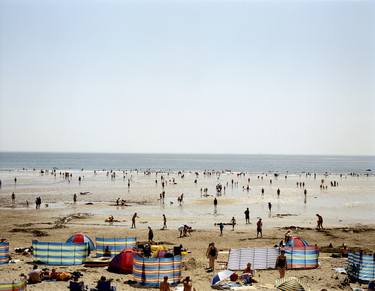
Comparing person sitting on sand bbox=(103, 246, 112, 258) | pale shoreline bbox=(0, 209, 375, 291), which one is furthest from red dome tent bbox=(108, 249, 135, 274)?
person sitting on sand bbox=(103, 246, 112, 258)

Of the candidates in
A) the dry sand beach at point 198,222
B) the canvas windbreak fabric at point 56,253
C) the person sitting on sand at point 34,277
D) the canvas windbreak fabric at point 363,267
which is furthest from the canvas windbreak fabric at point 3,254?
the canvas windbreak fabric at point 363,267

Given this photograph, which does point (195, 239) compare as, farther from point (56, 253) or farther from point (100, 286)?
point (100, 286)

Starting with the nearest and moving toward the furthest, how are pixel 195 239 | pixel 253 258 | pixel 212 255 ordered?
pixel 212 255 < pixel 253 258 < pixel 195 239

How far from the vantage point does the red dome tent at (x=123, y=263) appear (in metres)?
17.4

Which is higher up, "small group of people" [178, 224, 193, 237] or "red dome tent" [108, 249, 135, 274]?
"red dome tent" [108, 249, 135, 274]

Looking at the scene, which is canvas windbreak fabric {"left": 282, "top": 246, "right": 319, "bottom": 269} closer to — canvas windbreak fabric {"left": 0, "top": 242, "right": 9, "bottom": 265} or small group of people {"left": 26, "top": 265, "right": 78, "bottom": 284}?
small group of people {"left": 26, "top": 265, "right": 78, "bottom": 284}

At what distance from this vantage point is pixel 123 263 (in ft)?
57.2

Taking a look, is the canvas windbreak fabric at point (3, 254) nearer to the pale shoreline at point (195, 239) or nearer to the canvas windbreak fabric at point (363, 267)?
the pale shoreline at point (195, 239)

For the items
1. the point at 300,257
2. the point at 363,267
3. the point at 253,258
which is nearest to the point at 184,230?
the point at 253,258

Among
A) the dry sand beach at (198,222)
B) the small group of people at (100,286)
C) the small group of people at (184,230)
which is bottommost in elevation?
the dry sand beach at (198,222)

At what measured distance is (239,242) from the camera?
26.0 meters

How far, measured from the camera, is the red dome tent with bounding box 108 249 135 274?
1737 centimetres

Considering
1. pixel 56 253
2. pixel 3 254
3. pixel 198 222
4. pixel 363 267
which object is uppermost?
pixel 363 267

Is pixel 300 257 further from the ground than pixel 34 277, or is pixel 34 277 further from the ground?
pixel 300 257
